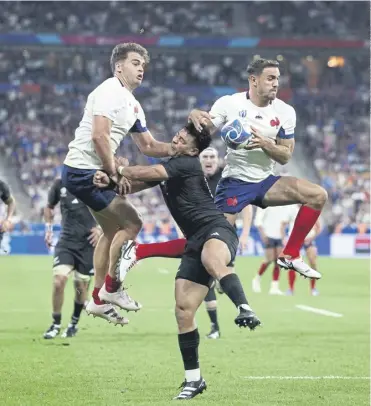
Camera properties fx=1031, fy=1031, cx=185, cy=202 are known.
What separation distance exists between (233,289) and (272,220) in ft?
47.0

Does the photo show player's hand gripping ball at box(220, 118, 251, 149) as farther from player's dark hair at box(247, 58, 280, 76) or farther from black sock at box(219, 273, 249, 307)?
black sock at box(219, 273, 249, 307)

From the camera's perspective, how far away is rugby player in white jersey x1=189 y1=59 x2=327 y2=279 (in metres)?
10.2

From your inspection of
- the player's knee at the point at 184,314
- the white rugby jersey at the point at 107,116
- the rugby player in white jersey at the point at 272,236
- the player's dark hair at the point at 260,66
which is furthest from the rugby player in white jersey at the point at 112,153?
the rugby player in white jersey at the point at 272,236

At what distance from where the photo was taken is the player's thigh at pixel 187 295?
9.53 meters

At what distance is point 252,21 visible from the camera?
50750mm

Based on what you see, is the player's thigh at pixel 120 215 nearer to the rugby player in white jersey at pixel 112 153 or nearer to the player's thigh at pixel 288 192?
the rugby player in white jersey at pixel 112 153

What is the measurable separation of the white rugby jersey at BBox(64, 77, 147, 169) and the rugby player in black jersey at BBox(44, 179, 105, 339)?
5291 mm

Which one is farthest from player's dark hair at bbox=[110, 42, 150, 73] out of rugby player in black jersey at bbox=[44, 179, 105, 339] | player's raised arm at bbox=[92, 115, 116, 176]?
rugby player in black jersey at bbox=[44, 179, 105, 339]

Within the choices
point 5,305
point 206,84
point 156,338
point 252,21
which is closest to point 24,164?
point 206,84

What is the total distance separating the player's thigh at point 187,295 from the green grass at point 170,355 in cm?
81

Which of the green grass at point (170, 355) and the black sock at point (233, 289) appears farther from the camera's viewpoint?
the green grass at point (170, 355)

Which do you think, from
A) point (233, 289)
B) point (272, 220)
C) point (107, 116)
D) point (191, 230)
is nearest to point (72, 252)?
point (191, 230)

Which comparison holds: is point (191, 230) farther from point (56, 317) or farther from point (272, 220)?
point (272, 220)

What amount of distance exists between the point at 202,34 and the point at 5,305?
31688 mm
